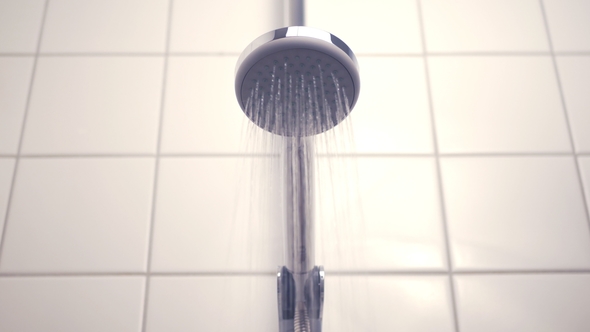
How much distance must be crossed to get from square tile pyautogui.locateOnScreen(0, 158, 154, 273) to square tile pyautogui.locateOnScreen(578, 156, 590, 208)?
66 cm

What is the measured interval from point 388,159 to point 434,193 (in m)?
0.09

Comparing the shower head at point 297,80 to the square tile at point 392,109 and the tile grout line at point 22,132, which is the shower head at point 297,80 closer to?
the square tile at point 392,109

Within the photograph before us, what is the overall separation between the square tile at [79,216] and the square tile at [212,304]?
0.06 metres

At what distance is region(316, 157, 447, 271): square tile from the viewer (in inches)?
28.5

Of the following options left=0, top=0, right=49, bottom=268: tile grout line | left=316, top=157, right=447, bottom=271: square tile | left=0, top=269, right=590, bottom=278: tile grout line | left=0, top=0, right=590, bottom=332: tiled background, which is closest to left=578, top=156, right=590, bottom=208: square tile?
left=0, top=0, right=590, bottom=332: tiled background

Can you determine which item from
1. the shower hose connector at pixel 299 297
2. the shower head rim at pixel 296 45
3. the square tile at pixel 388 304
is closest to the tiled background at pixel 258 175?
the square tile at pixel 388 304

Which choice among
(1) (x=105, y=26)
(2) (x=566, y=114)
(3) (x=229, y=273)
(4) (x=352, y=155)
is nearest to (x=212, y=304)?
(3) (x=229, y=273)

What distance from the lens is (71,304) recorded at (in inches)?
27.5

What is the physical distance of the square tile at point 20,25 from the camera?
0.87m

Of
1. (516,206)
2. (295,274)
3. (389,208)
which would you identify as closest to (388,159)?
(389,208)

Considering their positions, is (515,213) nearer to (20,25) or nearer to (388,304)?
(388,304)

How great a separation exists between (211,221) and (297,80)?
31 centimetres

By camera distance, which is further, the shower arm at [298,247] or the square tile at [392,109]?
the square tile at [392,109]

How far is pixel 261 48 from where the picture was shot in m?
0.49
